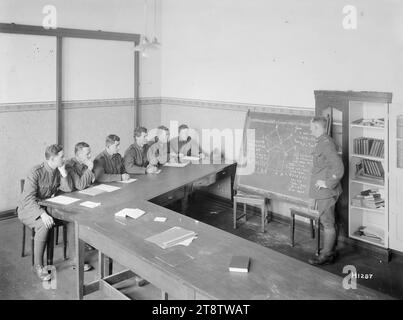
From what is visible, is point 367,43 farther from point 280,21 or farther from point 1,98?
point 1,98

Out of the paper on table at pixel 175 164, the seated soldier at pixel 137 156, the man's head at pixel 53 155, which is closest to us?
the man's head at pixel 53 155

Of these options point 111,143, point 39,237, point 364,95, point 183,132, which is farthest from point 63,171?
point 364,95

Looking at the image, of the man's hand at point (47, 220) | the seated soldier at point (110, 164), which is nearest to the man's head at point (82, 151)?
the seated soldier at point (110, 164)

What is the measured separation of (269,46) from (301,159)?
1.75m

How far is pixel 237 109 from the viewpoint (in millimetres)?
7125

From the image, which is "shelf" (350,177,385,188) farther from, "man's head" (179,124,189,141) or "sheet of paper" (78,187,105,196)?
"sheet of paper" (78,187,105,196)

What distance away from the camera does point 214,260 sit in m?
3.23

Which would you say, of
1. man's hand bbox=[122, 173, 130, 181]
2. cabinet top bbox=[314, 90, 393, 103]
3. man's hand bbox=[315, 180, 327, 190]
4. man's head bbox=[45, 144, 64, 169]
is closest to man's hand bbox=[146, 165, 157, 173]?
man's hand bbox=[122, 173, 130, 181]

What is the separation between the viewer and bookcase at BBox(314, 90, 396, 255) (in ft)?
17.4

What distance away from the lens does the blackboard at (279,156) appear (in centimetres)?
610

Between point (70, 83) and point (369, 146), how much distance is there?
4.51 metres

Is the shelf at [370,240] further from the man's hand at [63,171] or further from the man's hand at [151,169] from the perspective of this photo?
the man's hand at [63,171]

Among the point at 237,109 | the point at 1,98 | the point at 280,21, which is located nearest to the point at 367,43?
the point at 280,21

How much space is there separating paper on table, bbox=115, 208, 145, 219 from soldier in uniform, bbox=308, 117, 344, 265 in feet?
7.15
